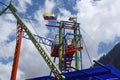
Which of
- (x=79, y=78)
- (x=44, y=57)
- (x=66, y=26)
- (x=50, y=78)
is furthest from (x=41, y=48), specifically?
(x=66, y=26)

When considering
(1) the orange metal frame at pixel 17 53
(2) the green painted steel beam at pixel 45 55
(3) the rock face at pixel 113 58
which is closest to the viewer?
(2) the green painted steel beam at pixel 45 55

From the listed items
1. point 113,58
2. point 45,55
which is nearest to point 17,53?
point 45,55

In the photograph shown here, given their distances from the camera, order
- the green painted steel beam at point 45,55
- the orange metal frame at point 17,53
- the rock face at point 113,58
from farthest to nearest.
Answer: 1. the rock face at point 113,58
2. the orange metal frame at point 17,53
3. the green painted steel beam at point 45,55

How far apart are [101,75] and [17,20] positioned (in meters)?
23.3

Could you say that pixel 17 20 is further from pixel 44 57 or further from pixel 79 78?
pixel 79 78

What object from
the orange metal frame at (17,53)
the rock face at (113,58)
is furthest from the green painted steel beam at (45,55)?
the rock face at (113,58)

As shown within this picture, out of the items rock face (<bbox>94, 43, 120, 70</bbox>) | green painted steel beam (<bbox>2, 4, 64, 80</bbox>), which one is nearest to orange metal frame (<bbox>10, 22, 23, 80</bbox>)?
green painted steel beam (<bbox>2, 4, 64, 80</bbox>)

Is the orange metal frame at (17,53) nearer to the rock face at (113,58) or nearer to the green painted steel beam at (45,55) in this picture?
the green painted steel beam at (45,55)

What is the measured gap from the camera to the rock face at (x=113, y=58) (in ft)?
331

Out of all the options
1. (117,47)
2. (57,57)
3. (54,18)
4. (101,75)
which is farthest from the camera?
(117,47)

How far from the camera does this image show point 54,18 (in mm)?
61906

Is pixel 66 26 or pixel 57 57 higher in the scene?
pixel 66 26

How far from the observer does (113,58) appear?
104 metres

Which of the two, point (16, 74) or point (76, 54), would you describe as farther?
point (76, 54)
